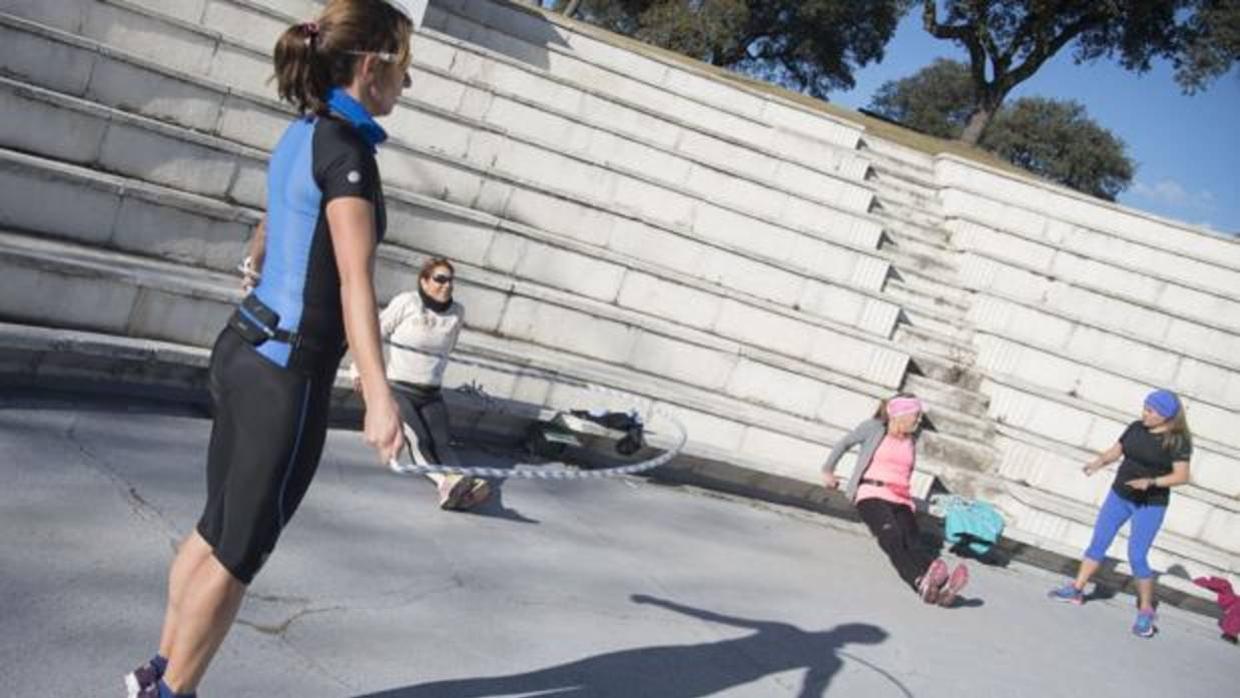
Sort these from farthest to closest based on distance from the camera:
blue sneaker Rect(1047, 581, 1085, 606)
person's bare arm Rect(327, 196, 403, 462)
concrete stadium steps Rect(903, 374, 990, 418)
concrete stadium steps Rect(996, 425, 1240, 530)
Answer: concrete stadium steps Rect(903, 374, 990, 418) < concrete stadium steps Rect(996, 425, 1240, 530) < blue sneaker Rect(1047, 581, 1085, 606) < person's bare arm Rect(327, 196, 403, 462)

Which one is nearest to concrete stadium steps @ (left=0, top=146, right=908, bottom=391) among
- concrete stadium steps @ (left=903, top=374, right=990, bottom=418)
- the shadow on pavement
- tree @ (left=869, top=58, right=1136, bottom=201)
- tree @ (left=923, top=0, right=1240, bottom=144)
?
concrete stadium steps @ (left=903, top=374, right=990, bottom=418)

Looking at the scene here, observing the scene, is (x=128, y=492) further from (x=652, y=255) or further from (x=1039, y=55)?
(x=1039, y=55)

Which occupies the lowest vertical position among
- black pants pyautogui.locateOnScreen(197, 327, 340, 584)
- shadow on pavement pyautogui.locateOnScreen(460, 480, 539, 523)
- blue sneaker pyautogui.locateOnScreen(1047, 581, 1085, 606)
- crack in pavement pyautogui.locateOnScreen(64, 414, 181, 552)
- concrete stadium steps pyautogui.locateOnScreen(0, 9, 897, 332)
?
crack in pavement pyautogui.locateOnScreen(64, 414, 181, 552)

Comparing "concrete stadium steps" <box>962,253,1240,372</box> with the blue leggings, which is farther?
"concrete stadium steps" <box>962,253,1240,372</box>

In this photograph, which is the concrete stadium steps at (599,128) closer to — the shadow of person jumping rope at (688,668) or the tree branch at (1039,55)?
the shadow of person jumping rope at (688,668)

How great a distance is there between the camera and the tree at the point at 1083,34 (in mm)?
25422

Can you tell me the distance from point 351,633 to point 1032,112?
56.5 m

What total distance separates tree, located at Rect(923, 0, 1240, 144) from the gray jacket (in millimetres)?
19402

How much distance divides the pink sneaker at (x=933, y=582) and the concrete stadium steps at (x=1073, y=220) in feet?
23.3

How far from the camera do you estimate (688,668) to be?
459cm

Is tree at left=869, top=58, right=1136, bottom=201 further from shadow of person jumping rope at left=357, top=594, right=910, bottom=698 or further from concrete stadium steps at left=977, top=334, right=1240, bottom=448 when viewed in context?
shadow of person jumping rope at left=357, top=594, right=910, bottom=698

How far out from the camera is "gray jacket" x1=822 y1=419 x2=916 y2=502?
7.86 m

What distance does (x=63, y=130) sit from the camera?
734 cm

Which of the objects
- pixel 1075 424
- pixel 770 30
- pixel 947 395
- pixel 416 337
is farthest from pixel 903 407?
pixel 770 30
